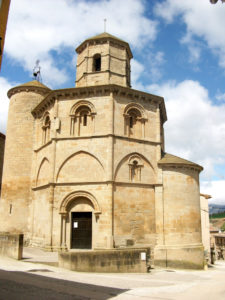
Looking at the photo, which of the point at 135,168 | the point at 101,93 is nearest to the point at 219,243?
the point at 135,168

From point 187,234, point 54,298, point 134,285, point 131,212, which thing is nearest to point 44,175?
point 131,212

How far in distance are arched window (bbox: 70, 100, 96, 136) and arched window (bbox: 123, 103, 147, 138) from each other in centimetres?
250

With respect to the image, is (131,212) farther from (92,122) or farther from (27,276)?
(27,276)

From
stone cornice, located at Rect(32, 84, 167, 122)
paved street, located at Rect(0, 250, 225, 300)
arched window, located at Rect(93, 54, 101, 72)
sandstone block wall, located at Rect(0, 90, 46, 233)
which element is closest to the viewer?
paved street, located at Rect(0, 250, 225, 300)

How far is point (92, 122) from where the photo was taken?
65.4ft

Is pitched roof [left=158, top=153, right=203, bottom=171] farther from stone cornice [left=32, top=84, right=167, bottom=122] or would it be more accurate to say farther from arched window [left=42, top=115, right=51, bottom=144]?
arched window [left=42, top=115, right=51, bottom=144]

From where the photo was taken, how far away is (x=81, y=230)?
1852 cm

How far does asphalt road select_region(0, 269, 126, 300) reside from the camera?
27.3 ft

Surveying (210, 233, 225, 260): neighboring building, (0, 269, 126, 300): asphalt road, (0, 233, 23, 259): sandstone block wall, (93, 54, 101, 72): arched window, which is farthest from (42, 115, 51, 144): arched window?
(210, 233, 225, 260): neighboring building

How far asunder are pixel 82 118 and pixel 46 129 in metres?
3.64

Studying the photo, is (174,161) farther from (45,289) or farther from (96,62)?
(45,289)

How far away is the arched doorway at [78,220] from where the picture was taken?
18.2 meters

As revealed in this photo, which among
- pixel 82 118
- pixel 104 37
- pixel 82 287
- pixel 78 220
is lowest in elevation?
pixel 82 287

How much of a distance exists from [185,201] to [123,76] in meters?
10.7
